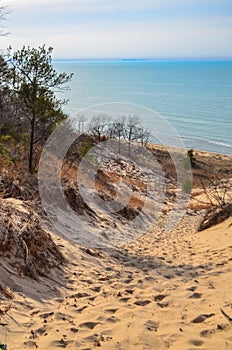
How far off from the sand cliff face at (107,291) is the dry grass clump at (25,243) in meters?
0.02

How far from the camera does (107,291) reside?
7188mm

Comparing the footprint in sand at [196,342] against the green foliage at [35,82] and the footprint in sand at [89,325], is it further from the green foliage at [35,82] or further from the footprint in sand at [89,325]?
the green foliage at [35,82]

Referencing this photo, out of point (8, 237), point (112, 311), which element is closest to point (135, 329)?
point (112, 311)

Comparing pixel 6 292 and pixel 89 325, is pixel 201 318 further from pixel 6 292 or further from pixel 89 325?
pixel 6 292

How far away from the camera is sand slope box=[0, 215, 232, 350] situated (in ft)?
16.6

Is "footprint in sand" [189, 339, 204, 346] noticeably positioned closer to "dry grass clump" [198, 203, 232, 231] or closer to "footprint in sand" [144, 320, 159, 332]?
"footprint in sand" [144, 320, 159, 332]

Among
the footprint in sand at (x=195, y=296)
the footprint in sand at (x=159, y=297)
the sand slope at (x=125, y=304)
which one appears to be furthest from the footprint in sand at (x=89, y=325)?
the footprint in sand at (x=195, y=296)

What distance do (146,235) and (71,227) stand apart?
3992 millimetres

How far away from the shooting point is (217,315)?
230 inches

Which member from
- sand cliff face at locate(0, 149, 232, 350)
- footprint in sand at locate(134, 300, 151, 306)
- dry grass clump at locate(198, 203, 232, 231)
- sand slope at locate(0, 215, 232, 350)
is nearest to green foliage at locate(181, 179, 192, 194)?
dry grass clump at locate(198, 203, 232, 231)

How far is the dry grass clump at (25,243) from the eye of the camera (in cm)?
703

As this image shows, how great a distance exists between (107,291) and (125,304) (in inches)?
28.4

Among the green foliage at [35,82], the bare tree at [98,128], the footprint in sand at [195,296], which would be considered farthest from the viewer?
the bare tree at [98,128]

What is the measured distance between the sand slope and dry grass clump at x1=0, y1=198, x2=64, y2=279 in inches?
12.1
